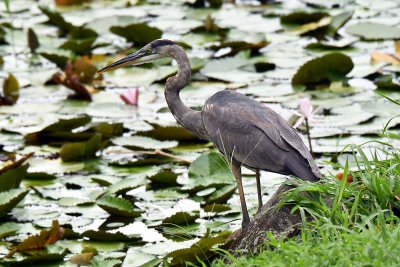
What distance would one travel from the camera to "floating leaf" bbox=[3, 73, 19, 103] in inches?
262

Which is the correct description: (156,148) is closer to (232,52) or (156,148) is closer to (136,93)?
(136,93)

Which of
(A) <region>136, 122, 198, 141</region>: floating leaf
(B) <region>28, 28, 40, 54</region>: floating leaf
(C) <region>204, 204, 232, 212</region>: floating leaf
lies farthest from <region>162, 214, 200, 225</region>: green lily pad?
(B) <region>28, 28, 40, 54</region>: floating leaf

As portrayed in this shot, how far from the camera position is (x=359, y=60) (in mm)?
7219

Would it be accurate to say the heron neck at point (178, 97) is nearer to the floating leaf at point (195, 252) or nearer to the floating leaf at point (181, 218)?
the floating leaf at point (181, 218)

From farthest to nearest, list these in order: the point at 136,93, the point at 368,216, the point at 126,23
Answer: the point at 126,23
the point at 136,93
the point at 368,216

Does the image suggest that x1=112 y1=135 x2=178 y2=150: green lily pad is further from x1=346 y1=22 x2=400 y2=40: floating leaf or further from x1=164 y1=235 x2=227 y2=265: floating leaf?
x1=346 y1=22 x2=400 y2=40: floating leaf

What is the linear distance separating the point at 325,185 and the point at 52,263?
1.61 meters

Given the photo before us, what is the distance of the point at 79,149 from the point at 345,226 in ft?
8.71

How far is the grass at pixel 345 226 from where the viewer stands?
2848 mm

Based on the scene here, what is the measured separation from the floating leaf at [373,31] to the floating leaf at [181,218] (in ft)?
12.6

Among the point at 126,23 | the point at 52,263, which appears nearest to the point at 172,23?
the point at 126,23

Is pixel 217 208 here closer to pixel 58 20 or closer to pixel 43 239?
pixel 43 239

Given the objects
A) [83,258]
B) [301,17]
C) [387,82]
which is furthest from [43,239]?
[301,17]

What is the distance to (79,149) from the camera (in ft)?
18.0
